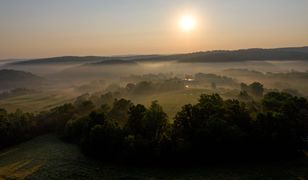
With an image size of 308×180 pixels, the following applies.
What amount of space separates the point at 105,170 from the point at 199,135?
21.2 m

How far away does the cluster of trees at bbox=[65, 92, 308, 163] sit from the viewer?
69000 millimetres

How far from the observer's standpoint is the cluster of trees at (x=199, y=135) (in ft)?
226

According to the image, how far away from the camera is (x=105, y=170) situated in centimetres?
6456

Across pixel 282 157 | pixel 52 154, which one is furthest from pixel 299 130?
pixel 52 154

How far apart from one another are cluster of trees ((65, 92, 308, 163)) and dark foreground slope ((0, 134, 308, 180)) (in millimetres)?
3647

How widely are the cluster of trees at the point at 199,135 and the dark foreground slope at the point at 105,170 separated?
3.65m

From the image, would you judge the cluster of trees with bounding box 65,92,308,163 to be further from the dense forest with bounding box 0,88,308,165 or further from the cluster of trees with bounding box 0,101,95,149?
the cluster of trees with bounding box 0,101,95,149

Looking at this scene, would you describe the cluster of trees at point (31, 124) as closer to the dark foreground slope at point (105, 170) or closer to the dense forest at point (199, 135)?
the dense forest at point (199, 135)

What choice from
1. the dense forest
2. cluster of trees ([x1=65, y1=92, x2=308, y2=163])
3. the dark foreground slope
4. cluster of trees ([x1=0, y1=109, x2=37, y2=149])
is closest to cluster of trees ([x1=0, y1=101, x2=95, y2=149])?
cluster of trees ([x1=0, y1=109, x2=37, y2=149])

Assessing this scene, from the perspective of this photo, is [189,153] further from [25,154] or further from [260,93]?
[260,93]

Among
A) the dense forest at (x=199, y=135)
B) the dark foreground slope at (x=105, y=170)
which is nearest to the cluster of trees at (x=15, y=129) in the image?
the dark foreground slope at (x=105, y=170)

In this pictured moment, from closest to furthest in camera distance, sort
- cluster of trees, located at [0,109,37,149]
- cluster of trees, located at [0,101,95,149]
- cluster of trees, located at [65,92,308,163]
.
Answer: cluster of trees, located at [65,92,308,163]
cluster of trees, located at [0,109,37,149]
cluster of trees, located at [0,101,95,149]

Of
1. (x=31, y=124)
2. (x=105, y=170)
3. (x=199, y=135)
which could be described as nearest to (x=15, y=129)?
(x=31, y=124)

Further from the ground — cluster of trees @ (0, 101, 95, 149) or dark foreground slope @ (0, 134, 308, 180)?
cluster of trees @ (0, 101, 95, 149)
